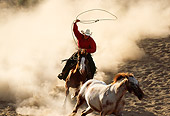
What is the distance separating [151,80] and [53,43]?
689 centimetres

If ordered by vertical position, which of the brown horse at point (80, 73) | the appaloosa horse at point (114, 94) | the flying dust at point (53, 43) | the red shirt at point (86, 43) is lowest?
the appaloosa horse at point (114, 94)

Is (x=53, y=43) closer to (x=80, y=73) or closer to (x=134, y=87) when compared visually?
(x=80, y=73)

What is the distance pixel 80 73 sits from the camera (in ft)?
25.4

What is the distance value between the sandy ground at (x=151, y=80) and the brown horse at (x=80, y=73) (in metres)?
1.30

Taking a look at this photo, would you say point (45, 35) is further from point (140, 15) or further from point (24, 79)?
point (24, 79)

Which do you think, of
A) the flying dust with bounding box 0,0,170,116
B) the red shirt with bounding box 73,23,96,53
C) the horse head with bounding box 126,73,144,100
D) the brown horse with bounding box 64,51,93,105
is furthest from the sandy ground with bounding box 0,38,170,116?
the red shirt with bounding box 73,23,96,53

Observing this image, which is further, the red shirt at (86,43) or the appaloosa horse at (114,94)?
the red shirt at (86,43)

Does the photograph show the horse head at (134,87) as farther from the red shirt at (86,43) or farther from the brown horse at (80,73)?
the red shirt at (86,43)

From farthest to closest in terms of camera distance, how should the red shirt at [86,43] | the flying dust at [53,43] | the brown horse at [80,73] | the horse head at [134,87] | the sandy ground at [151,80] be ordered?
the flying dust at [53,43] < the sandy ground at [151,80] < the red shirt at [86,43] < the brown horse at [80,73] < the horse head at [134,87]

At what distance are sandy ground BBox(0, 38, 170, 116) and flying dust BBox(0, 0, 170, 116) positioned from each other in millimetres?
371

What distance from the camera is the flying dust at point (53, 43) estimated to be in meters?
9.76

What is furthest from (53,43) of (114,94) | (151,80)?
(114,94)

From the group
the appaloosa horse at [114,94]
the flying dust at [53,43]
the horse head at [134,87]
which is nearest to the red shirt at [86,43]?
the appaloosa horse at [114,94]

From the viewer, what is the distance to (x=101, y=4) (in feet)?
77.3
